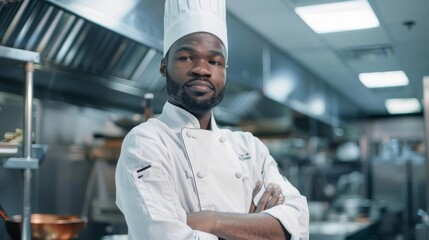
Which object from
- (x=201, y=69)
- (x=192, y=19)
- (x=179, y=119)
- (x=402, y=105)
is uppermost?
(x=402, y=105)

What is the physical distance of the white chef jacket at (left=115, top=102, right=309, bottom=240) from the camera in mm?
1426

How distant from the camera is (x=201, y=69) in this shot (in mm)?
1562

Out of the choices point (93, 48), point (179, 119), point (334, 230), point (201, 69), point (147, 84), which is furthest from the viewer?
point (334, 230)

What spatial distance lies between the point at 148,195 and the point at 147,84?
2.19 metres

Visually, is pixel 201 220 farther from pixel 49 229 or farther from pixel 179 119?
pixel 49 229

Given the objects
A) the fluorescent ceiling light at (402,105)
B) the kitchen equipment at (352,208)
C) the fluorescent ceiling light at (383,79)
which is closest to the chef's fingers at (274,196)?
the fluorescent ceiling light at (383,79)

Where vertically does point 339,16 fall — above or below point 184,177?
above

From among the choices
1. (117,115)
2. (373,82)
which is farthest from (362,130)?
(117,115)

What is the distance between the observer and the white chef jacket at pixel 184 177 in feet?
4.68

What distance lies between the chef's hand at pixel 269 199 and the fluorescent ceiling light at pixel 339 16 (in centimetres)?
230

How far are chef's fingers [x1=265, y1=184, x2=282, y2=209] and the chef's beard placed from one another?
0.33 metres

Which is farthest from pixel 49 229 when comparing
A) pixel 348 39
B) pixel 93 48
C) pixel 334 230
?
pixel 348 39

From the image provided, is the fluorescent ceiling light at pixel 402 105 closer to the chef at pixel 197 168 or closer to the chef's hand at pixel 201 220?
the chef at pixel 197 168

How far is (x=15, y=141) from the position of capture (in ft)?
7.74
